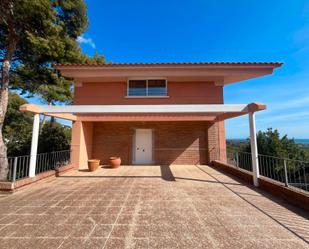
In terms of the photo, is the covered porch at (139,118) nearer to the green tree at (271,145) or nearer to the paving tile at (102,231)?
the paving tile at (102,231)

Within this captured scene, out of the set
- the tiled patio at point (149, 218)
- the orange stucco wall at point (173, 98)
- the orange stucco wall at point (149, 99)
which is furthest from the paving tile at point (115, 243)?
the orange stucco wall at point (149, 99)

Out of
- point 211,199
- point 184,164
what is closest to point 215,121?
point 184,164

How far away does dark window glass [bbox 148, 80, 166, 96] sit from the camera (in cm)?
1074

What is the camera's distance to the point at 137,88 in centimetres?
1085

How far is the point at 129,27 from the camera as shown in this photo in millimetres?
12977

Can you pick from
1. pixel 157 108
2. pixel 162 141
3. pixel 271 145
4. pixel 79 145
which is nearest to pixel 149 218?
pixel 157 108

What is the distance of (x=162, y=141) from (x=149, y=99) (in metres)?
2.91

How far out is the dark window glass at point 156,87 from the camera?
35.3ft

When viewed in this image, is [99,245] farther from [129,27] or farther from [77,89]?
[129,27]

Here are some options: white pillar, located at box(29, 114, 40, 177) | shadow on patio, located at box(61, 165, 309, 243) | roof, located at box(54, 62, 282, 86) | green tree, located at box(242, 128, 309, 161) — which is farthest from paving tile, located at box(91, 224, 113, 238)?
green tree, located at box(242, 128, 309, 161)

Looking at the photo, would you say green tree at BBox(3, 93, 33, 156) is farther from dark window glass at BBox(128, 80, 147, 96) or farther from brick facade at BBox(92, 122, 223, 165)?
dark window glass at BBox(128, 80, 147, 96)

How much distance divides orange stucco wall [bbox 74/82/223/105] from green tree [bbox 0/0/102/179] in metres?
2.32

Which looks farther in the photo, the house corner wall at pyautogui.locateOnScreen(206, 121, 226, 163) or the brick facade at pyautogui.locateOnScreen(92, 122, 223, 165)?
the brick facade at pyautogui.locateOnScreen(92, 122, 223, 165)

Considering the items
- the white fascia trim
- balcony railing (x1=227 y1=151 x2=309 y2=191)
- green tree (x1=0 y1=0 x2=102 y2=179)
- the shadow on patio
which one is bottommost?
the shadow on patio
